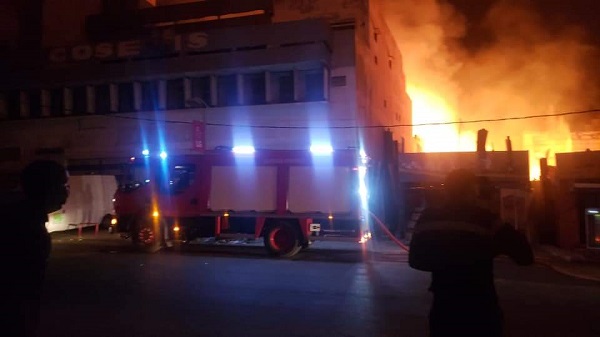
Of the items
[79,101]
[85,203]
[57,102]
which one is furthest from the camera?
[57,102]

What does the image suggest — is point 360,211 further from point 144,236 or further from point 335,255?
point 144,236

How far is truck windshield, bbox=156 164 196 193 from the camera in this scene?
43.4 ft

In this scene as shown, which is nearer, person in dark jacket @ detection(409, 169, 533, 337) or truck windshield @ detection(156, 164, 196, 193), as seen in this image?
person in dark jacket @ detection(409, 169, 533, 337)

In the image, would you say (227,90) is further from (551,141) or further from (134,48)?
(551,141)

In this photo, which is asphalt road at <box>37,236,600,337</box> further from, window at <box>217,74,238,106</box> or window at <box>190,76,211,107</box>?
window at <box>190,76,211,107</box>

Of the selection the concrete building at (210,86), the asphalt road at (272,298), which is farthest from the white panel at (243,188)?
the concrete building at (210,86)

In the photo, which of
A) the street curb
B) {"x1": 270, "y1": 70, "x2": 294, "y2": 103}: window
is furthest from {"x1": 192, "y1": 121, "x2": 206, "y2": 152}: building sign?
the street curb

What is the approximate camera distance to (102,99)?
24.1 m

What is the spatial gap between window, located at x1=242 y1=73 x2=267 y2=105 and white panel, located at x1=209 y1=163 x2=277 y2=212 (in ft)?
29.1

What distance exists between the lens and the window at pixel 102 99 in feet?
78.7

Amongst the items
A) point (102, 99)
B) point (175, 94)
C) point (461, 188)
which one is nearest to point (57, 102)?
point (102, 99)

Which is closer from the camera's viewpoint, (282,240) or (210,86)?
(282,240)

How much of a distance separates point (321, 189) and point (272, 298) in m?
5.13

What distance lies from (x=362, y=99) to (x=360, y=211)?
31.9ft
